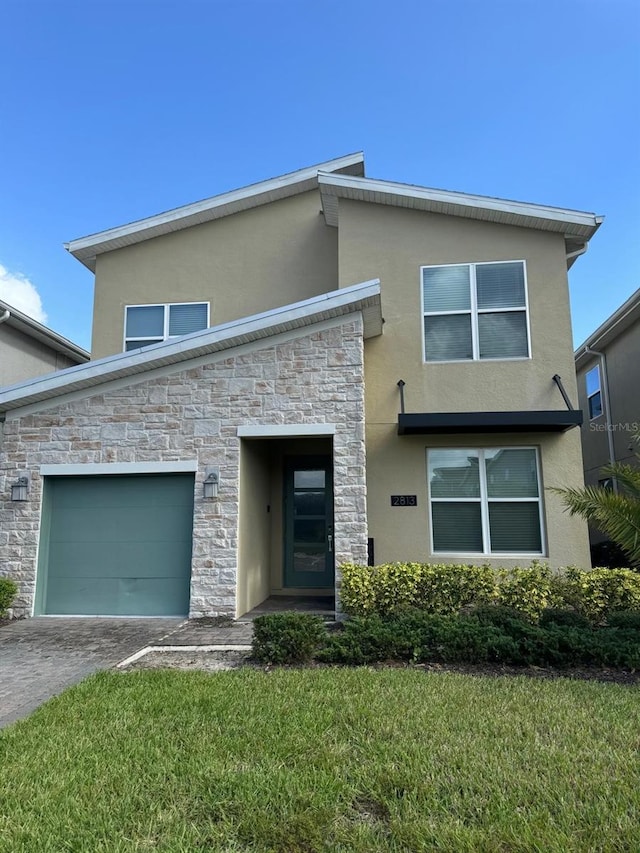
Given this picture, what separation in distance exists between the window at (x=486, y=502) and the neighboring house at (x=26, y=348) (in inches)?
430

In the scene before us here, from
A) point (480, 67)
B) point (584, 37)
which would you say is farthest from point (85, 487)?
A: point (584, 37)

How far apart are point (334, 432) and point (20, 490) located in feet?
17.7

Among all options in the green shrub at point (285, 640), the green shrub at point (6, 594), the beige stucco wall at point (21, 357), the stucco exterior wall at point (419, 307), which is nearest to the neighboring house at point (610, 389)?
the stucco exterior wall at point (419, 307)

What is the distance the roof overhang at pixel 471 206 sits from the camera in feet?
32.7

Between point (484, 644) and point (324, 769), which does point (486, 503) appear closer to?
point (484, 644)

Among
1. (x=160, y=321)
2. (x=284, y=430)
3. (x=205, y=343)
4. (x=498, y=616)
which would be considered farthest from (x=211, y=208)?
(x=498, y=616)

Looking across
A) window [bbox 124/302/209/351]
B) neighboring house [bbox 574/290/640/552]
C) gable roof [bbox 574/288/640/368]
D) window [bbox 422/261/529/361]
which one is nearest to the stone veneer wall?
window [bbox 422/261/529/361]

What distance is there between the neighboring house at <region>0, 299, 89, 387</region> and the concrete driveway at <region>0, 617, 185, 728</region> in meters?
7.89

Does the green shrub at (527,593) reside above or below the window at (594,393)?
below

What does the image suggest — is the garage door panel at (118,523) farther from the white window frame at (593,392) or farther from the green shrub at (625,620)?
the white window frame at (593,392)

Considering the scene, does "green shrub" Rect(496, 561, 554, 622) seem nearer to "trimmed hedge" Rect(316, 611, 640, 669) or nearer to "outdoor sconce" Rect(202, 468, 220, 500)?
"trimmed hedge" Rect(316, 611, 640, 669)

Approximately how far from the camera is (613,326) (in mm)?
14031

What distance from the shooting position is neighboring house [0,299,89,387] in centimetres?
1364

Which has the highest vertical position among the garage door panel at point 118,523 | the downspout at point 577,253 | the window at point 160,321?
the downspout at point 577,253
